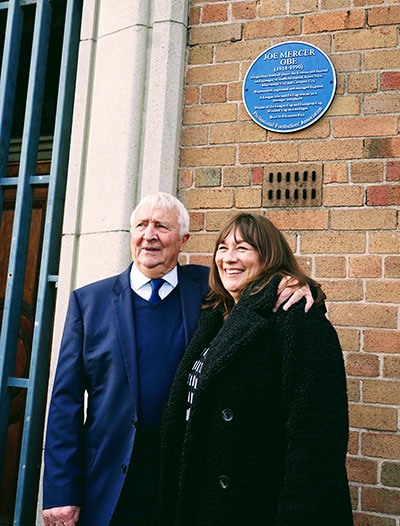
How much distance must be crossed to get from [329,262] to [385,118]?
0.75 m

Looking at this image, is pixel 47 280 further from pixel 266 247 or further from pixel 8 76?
pixel 266 247

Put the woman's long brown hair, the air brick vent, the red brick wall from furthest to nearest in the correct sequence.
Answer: the air brick vent, the red brick wall, the woman's long brown hair

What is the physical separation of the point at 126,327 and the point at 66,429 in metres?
0.45

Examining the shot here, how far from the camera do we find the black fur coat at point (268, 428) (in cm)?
161

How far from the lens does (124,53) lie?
121 inches

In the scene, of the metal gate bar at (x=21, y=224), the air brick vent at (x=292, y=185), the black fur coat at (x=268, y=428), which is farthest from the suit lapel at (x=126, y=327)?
the metal gate bar at (x=21, y=224)

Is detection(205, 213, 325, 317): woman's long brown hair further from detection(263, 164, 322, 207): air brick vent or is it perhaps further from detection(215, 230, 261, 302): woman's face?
detection(263, 164, 322, 207): air brick vent

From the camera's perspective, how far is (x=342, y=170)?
2.75 meters

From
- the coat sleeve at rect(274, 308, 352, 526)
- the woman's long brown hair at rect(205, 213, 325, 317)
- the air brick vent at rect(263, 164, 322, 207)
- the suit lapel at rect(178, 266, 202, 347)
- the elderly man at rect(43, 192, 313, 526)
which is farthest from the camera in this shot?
the air brick vent at rect(263, 164, 322, 207)

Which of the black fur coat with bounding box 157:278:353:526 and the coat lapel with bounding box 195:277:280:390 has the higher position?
the coat lapel with bounding box 195:277:280:390

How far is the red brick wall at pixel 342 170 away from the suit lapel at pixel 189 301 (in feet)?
1.93

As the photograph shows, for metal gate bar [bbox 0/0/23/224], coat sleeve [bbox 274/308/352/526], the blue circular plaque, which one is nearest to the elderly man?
coat sleeve [bbox 274/308/352/526]

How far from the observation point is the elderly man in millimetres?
2066

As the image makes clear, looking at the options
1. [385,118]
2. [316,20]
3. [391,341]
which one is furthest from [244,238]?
[316,20]
